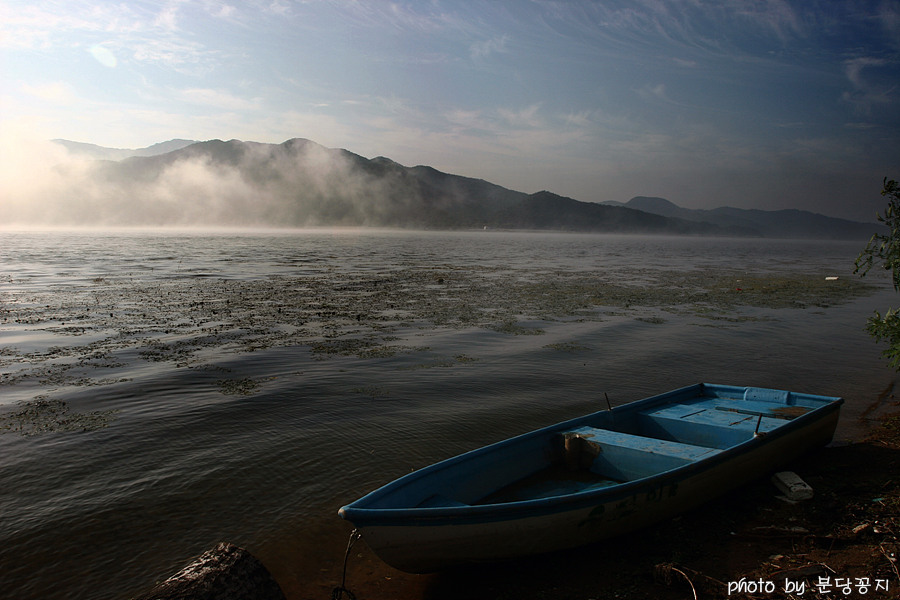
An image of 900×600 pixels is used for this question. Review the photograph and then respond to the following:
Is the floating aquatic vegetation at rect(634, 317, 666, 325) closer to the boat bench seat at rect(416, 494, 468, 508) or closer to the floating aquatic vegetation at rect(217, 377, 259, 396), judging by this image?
the floating aquatic vegetation at rect(217, 377, 259, 396)

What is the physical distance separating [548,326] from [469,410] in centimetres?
893

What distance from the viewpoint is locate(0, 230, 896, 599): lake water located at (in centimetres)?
630

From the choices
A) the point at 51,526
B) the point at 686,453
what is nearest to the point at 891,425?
the point at 686,453

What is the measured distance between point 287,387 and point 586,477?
7.07 meters

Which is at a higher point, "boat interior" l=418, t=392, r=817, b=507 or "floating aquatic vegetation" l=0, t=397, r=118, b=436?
"boat interior" l=418, t=392, r=817, b=507

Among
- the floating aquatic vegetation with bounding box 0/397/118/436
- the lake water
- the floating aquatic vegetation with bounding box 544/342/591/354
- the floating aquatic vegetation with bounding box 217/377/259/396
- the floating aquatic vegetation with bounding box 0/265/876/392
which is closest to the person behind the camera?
the lake water

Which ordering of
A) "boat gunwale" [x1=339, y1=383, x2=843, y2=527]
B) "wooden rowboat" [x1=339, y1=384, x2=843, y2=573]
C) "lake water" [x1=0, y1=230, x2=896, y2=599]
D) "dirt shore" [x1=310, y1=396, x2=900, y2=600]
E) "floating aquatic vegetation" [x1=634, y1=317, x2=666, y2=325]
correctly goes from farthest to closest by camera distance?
"floating aquatic vegetation" [x1=634, y1=317, x2=666, y2=325] → "lake water" [x1=0, y1=230, x2=896, y2=599] → "dirt shore" [x1=310, y1=396, x2=900, y2=600] → "wooden rowboat" [x1=339, y1=384, x2=843, y2=573] → "boat gunwale" [x1=339, y1=383, x2=843, y2=527]

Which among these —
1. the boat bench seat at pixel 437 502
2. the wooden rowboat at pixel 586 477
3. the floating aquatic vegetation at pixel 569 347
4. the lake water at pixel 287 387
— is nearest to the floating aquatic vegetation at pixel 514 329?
the lake water at pixel 287 387

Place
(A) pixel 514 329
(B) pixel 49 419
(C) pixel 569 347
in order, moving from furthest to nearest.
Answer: (A) pixel 514 329
(C) pixel 569 347
(B) pixel 49 419

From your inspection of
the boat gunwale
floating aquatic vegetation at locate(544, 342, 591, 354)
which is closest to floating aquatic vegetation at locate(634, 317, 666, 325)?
floating aquatic vegetation at locate(544, 342, 591, 354)

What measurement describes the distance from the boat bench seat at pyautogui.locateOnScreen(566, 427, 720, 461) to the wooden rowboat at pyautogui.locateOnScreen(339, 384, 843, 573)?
0.05ft

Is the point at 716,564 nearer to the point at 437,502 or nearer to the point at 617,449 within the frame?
the point at 617,449

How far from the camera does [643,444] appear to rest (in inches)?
280

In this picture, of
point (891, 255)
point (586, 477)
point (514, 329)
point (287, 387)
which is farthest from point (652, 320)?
point (586, 477)
